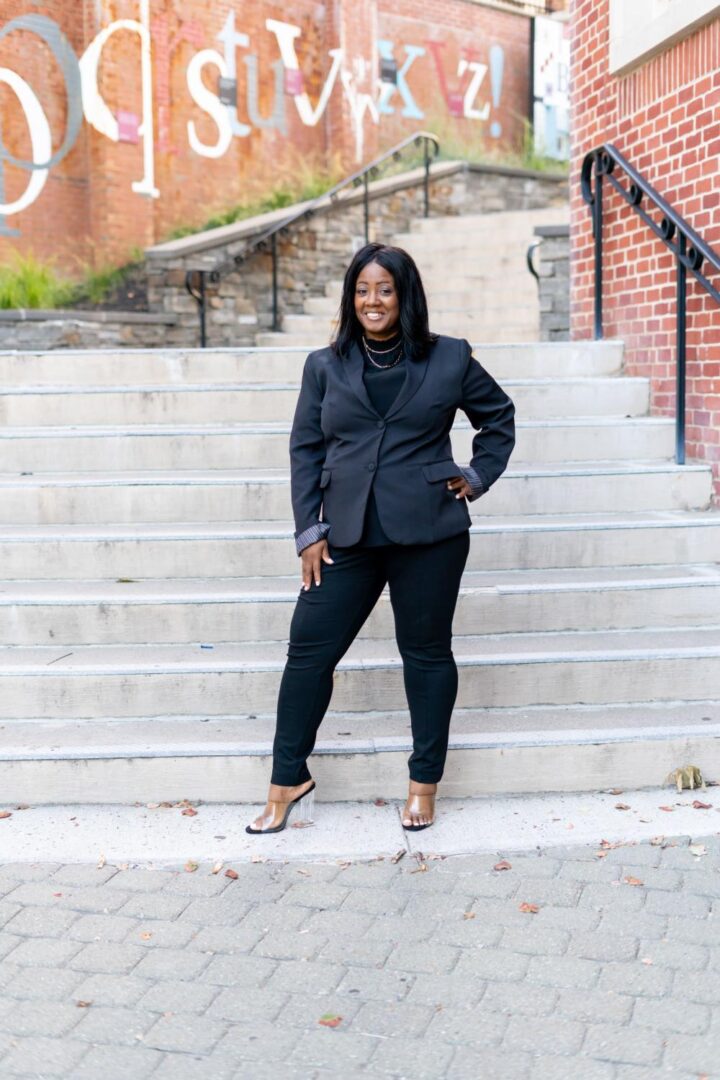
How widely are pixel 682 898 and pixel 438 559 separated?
3.98 feet

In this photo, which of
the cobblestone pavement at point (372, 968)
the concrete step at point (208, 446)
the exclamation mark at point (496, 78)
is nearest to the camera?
the cobblestone pavement at point (372, 968)

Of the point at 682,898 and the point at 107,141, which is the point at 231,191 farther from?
the point at 682,898

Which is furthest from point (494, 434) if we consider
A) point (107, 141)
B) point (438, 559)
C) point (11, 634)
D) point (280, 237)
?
point (107, 141)

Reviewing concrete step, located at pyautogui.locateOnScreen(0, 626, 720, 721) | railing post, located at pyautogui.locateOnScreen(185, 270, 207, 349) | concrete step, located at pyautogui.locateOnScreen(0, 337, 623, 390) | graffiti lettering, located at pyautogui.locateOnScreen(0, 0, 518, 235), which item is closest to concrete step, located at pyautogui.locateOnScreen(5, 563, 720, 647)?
concrete step, located at pyautogui.locateOnScreen(0, 626, 720, 721)

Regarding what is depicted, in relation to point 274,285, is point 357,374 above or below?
below

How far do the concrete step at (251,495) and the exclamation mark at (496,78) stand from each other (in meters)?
11.3

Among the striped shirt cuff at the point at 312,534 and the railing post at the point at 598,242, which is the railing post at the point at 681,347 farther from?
the striped shirt cuff at the point at 312,534

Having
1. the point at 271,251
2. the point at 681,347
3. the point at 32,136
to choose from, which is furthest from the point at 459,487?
the point at 32,136

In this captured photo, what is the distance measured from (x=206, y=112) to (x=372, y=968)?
11433 mm

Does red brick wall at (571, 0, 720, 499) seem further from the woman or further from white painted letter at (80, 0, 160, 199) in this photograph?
white painted letter at (80, 0, 160, 199)

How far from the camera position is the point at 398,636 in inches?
151

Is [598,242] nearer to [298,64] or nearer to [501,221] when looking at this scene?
[501,221]

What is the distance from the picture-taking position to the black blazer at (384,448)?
358 cm

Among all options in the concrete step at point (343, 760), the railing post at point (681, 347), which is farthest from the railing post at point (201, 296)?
the concrete step at point (343, 760)
